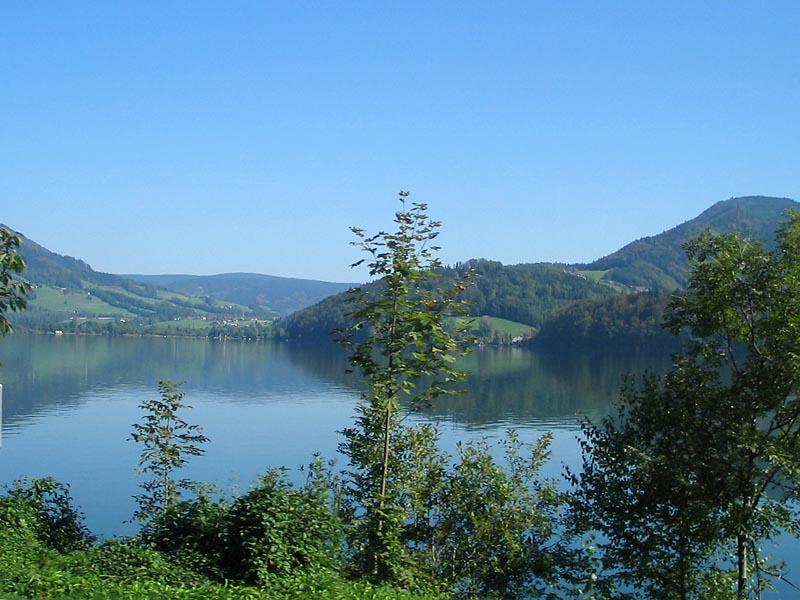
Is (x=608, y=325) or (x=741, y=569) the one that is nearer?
(x=741, y=569)

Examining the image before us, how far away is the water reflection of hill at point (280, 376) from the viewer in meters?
66.2

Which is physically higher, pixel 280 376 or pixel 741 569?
pixel 741 569

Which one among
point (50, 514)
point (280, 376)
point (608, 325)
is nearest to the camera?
point (50, 514)

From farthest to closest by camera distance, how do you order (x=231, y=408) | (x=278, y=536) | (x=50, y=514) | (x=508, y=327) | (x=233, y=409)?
(x=508, y=327) < (x=231, y=408) < (x=233, y=409) < (x=50, y=514) < (x=278, y=536)

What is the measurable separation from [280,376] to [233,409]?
125 ft

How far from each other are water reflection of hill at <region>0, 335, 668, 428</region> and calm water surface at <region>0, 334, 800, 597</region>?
19cm

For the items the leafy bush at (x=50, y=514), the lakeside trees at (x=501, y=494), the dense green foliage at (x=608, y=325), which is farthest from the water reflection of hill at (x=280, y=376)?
the leafy bush at (x=50, y=514)

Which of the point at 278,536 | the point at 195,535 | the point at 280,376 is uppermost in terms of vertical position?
the point at 278,536

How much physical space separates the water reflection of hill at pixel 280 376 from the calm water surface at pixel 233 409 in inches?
7.7

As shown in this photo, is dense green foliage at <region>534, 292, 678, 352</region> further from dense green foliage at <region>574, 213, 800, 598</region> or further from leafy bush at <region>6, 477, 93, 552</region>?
leafy bush at <region>6, 477, 93, 552</region>

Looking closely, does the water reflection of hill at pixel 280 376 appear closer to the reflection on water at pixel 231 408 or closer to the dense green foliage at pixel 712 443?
the reflection on water at pixel 231 408

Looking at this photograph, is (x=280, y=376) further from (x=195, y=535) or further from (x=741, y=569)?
(x=195, y=535)

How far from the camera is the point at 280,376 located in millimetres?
107812

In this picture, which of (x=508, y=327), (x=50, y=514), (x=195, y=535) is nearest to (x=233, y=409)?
(x=50, y=514)
